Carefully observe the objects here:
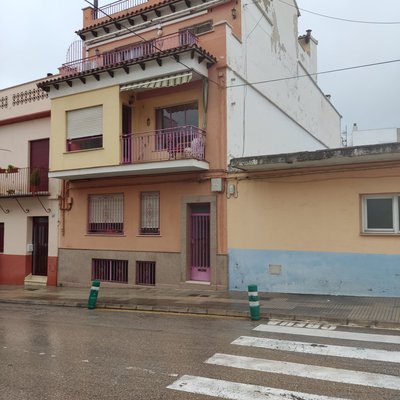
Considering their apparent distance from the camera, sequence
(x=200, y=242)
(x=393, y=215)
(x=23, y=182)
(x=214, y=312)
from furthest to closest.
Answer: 1. (x=23, y=182)
2. (x=200, y=242)
3. (x=393, y=215)
4. (x=214, y=312)

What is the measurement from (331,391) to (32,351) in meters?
4.65

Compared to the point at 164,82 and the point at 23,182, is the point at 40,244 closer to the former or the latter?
the point at 23,182

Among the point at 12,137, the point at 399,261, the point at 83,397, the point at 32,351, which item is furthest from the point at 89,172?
the point at 83,397

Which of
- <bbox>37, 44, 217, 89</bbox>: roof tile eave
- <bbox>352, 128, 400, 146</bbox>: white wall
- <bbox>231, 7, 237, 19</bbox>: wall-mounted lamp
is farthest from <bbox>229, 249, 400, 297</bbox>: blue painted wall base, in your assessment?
<bbox>352, 128, 400, 146</bbox>: white wall

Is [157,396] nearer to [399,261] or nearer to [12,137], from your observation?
[399,261]

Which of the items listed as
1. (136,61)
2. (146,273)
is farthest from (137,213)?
(136,61)

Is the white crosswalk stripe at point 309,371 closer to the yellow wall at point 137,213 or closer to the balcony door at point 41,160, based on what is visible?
the yellow wall at point 137,213

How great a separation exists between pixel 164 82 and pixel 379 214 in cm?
741

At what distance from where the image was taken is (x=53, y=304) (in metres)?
13.0

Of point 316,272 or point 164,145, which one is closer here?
point 316,272

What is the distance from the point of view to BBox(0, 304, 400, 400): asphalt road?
5195mm

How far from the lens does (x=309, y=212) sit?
1259cm

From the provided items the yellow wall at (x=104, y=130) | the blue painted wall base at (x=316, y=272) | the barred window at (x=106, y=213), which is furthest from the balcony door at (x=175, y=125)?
the blue painted wall base at (x=316, y=272)

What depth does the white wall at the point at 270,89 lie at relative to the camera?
14.8m
